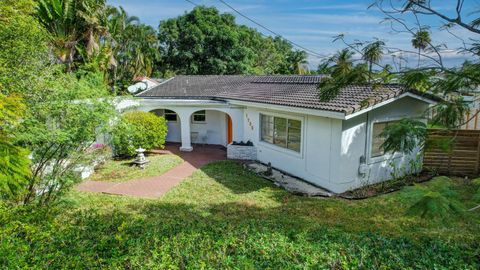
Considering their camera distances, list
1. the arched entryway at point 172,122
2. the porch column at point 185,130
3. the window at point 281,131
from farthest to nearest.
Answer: the arched entryway at point 172,122 < the porch column at point 185,130 < the window at point 281,131

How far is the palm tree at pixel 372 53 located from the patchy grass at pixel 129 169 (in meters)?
10.8

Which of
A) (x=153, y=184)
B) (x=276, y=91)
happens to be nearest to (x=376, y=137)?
(x=276, y=91)

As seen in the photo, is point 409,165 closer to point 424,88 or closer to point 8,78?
point 424,88

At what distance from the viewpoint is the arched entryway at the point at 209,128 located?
20531 mm

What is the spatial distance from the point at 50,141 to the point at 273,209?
22.1 ft

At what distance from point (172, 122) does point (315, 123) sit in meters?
12.4

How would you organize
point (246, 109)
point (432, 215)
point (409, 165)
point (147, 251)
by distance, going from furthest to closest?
point (246, 109)
point (409, 165)
point (432, 215)
point (147, 251)

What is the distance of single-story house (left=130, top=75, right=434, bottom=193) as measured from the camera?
1108cm

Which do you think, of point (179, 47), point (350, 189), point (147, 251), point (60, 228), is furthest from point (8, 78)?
point (179, 47)

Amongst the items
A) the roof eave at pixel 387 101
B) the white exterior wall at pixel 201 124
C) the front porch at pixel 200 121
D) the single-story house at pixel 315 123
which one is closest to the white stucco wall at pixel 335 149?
the single-story house at pixel 315 123

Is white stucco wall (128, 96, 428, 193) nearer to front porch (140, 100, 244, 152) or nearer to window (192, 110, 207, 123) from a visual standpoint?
front porch (140, 100, 244, 152)

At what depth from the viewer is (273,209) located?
9688 mm

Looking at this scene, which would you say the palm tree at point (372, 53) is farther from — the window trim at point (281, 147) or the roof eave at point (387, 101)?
the window trim at point (281, 147)

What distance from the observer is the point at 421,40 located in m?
5.56
